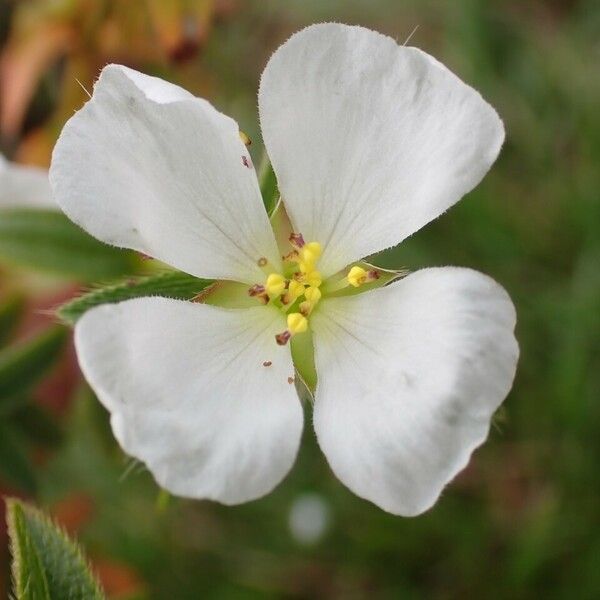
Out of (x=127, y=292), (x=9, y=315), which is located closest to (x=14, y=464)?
(x=9, y=315)

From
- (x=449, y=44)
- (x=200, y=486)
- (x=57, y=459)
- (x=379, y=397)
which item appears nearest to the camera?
(x=200, y=486)

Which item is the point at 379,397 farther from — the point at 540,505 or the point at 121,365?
the point at 540,505

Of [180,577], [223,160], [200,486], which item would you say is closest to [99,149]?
[223,160]

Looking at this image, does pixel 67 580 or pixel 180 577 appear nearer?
pixel 67 580

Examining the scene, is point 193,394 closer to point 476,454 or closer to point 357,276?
point 357,276

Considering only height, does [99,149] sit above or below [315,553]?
above

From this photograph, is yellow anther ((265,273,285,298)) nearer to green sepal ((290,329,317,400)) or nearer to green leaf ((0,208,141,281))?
green sepal ((290,329,317,400))

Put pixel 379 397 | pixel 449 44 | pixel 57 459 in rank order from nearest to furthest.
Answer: pixel 379 397 → pixel 57 459 → pixel 449 44

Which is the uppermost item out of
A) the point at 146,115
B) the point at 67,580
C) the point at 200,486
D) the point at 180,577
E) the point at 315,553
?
the point at 146,115
